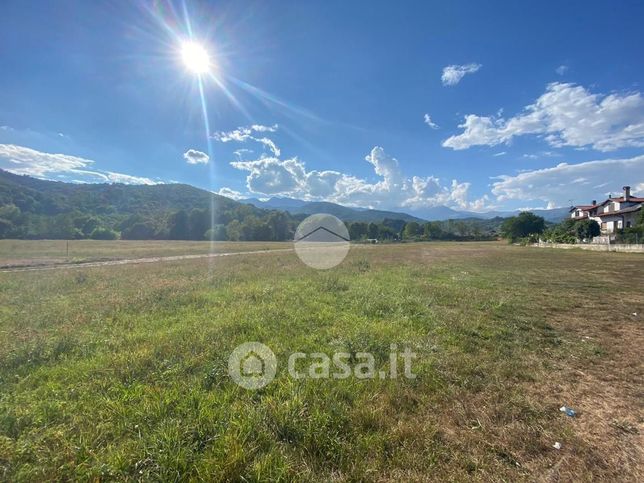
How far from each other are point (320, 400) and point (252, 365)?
6.03 feet

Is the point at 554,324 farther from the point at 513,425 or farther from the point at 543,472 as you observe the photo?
the point at 543,472

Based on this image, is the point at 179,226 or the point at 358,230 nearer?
the point at 179,226

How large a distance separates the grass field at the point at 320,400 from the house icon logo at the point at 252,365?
0.19m

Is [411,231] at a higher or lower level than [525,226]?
lower

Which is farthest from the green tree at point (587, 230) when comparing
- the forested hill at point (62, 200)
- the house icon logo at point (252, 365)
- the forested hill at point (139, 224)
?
the forested hill at point (62, 200)

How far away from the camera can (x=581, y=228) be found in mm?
66750

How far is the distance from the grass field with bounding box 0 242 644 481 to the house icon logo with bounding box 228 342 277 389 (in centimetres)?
19

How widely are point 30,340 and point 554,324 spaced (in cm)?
1438

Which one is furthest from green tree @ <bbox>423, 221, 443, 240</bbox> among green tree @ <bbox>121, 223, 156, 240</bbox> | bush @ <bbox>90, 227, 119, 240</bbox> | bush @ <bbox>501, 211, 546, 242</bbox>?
bush @ <bbox>90, 227, 119, 240</bbox>

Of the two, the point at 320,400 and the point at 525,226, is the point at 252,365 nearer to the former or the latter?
the point at 320,400

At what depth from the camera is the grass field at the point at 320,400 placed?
3.27 metres

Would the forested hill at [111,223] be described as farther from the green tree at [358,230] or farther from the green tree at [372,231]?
the green tree at [372,231]

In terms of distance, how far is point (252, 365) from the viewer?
566 cm

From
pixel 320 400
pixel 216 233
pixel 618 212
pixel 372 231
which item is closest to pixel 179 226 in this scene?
pixel 216 233
